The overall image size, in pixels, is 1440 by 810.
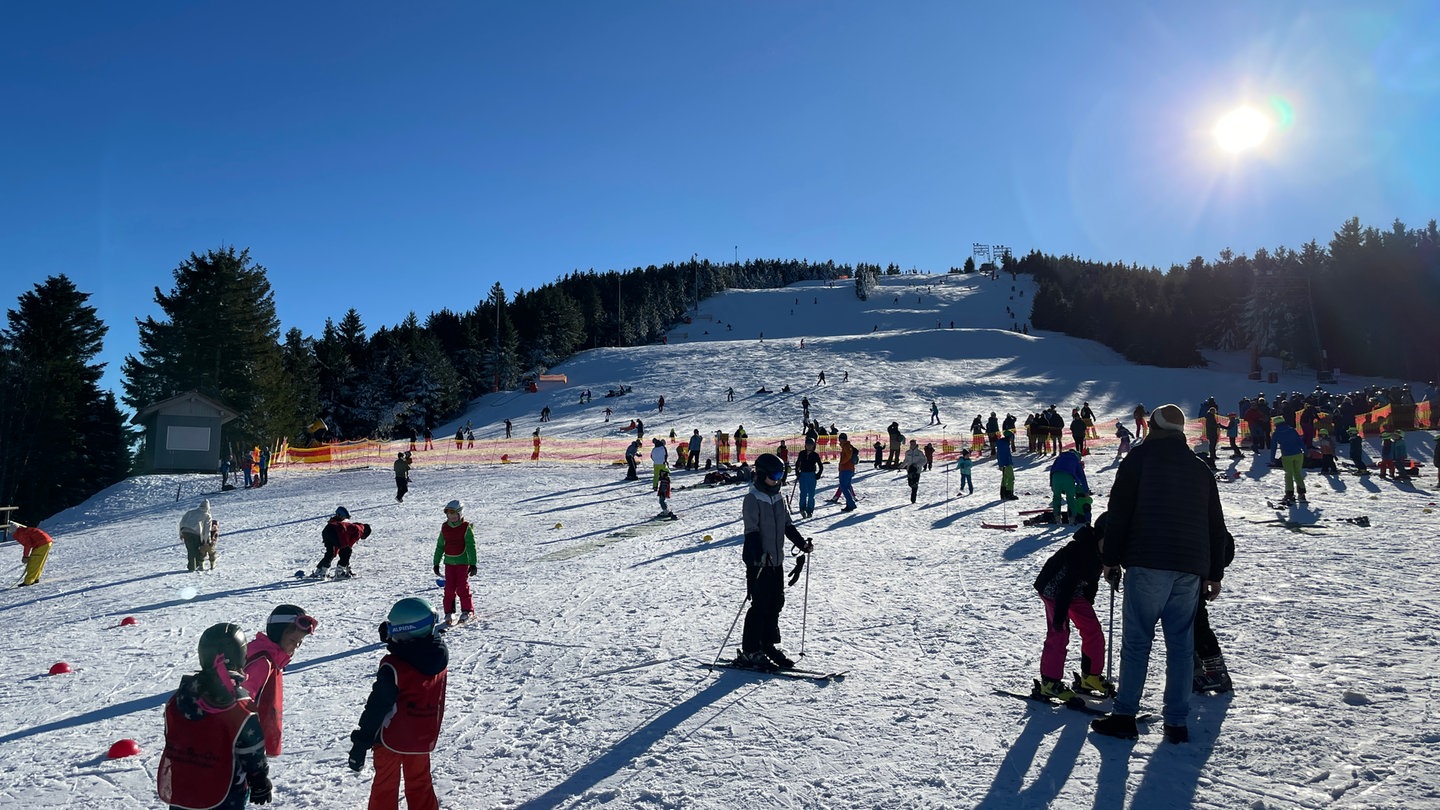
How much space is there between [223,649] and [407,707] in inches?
32.5

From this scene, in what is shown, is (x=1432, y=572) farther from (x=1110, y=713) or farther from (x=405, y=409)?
(x=405, y=409)

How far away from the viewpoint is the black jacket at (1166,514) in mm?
4488

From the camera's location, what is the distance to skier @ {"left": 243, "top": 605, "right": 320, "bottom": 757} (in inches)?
149

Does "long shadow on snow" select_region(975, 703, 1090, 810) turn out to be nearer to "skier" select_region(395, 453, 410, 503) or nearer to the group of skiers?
the group of skiers

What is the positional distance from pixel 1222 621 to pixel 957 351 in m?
57.8

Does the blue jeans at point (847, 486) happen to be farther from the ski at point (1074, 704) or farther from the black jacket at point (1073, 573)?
the black jacket at point (1073, 573)

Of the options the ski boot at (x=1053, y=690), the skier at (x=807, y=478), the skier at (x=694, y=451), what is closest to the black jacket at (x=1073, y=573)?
the ski boot at (x=1053, y=690)

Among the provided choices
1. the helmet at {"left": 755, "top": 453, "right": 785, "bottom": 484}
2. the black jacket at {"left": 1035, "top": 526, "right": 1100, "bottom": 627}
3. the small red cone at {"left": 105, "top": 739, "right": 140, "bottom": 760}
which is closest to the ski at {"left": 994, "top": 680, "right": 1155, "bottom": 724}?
the black jacket at {"left": 1035, "top": 526, "right": 1100, "bottom": 627}

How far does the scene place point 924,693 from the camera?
5973 millimetres

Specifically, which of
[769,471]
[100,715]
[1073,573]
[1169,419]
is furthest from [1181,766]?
[100,715]

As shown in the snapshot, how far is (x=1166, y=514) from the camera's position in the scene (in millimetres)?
4516

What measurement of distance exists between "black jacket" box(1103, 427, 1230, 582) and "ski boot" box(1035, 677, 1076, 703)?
1.37 m

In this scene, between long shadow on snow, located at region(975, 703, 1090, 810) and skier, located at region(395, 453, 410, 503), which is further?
skier, located at region(395, 453, 410, 503)

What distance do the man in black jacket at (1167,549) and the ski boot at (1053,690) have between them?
2.34 ft
